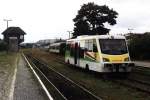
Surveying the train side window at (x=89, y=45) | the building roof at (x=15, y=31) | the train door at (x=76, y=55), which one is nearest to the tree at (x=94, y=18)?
the train door at (x=76, y=55)

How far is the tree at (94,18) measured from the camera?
84562 mm

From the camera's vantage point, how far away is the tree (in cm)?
8456

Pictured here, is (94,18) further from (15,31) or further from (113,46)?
(15,31)

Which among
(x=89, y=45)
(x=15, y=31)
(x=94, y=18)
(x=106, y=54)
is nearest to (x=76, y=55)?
(x=89, y=45)

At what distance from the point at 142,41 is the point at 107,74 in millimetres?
27037

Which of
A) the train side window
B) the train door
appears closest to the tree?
the train door

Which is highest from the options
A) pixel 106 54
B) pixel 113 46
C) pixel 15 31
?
pixel 15 31

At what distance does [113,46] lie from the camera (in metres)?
26.1

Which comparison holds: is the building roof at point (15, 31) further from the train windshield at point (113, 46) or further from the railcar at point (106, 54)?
the train windshield at point (113, 46)

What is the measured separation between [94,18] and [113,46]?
60.5 meters

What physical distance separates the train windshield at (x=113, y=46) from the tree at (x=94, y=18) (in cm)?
5750

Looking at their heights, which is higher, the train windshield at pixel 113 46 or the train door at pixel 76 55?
the train windshield at pixel 113 46

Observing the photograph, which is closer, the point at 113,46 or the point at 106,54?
the point at 106,54

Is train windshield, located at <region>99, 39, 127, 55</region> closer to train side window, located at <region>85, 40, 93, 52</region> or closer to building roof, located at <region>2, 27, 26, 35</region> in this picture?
train side window, located at <region>85, 40, 93, 52</region>
